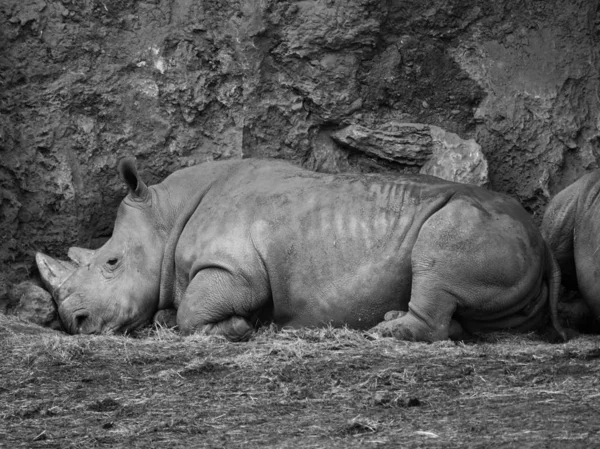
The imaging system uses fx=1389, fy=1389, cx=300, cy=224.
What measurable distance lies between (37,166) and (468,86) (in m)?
4.03

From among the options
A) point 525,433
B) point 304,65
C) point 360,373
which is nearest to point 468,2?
point 304,65

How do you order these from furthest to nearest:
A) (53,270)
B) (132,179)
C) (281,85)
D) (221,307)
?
(281,85) → (53,270) → (132,179) → (221,307)

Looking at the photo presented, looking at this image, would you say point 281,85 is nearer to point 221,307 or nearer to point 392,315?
point 221,307

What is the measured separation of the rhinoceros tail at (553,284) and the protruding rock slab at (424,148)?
1.55 m

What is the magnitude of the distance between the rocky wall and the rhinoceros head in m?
0.61

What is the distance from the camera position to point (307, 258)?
36.9 feet

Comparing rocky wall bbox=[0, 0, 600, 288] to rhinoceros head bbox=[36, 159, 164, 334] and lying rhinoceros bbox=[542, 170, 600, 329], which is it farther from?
lying rhinoceros bbox=[542, 170, 600, 329]

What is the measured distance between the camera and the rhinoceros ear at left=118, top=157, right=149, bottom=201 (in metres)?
12.0

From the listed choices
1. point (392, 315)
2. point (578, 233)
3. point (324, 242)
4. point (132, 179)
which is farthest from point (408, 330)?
point (132, 179)

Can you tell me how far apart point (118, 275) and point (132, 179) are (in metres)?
0.85

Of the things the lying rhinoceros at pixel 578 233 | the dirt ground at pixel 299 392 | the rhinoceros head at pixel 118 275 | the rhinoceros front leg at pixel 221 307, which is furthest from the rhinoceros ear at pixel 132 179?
the lying rhinoceros at pixel 578 233

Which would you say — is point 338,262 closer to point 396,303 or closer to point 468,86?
point 396,303

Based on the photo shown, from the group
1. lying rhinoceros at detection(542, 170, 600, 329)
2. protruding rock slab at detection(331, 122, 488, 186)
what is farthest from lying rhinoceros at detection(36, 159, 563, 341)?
protruding rock slab at detection(331, 122, 488, 186)

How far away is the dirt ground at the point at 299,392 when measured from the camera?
25.1 feet
